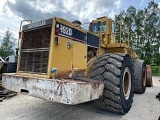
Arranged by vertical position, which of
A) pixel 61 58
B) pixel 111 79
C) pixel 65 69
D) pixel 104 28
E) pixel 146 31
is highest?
pixel 146 31

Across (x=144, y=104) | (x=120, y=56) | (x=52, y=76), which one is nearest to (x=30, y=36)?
(x=52, y=76)

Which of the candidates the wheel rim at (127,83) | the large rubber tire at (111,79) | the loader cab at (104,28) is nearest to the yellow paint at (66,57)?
the large rubber tire at (111,79)

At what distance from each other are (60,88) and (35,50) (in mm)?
1398

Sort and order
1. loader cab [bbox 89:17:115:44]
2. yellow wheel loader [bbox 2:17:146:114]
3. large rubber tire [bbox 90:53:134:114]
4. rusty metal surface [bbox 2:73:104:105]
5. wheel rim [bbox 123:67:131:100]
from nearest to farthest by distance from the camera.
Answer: rusty metal surface [bbox 2:73:104:105]
yellow wheel loader [bbox 2:17:146:114]
large rubber tire [bbox 90:53:134:114]
wheel rim [bbox 123:67:131:100]
loader cab [bbox 89:17:115:44]

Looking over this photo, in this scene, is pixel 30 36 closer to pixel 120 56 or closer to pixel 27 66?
pixel 27 66

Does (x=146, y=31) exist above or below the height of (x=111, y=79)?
above

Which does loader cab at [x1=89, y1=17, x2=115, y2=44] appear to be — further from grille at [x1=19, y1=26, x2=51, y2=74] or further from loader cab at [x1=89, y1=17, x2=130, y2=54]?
grille at [x1=19, y1=26, x2=51, y2=74]

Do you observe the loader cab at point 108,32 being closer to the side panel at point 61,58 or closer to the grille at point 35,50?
the side panel at point 61,58

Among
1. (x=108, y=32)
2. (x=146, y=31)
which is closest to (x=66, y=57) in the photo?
(x=108, y=32)

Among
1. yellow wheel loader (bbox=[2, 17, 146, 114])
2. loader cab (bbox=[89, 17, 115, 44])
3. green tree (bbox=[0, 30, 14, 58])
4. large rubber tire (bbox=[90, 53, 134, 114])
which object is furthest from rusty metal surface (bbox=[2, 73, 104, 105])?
green tree (bbox=[0, 30, 14, 58])

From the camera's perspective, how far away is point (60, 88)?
11.5ft

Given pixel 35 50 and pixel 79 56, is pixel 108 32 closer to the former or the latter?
pixel 79 56

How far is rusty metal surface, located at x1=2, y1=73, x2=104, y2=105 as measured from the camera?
11.3 feet

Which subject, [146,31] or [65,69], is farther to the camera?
[146,31]
